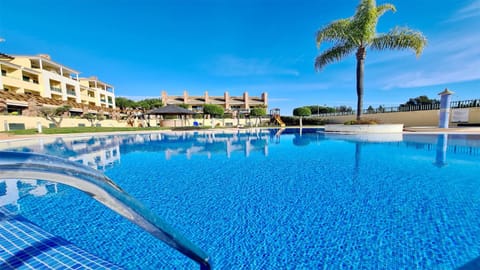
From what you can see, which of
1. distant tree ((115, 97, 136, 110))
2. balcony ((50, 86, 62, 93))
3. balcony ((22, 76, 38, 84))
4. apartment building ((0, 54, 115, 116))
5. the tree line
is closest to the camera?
apartment building ((0, 54, 115, 116))

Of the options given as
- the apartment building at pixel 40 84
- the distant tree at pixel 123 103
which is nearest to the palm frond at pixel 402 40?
the apartment building at pixel 40 84

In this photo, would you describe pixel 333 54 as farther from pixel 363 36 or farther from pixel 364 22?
pixel 364 22

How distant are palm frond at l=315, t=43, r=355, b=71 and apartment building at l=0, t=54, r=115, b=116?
28.5 metres

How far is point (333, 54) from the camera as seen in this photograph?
1484 cm

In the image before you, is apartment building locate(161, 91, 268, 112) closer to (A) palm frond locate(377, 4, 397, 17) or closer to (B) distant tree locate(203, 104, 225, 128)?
(B) distant tree locate(203, 104, 225, 128)

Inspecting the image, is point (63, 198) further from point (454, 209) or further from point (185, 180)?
point (454, 209)

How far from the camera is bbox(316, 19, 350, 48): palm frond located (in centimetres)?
1349

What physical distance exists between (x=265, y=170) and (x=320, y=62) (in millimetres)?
12925

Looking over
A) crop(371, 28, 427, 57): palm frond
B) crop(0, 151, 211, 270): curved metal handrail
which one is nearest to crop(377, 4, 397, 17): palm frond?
crop(371, 28, 427, 57): palm frond

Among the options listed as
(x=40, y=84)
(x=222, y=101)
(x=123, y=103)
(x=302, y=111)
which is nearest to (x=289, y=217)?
(x=302, y=111)

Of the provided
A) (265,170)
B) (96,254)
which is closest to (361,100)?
(265,170)

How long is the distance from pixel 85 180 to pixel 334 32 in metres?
16.5

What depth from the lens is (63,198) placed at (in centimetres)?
399

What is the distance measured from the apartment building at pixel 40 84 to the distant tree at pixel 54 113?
11.0ft
